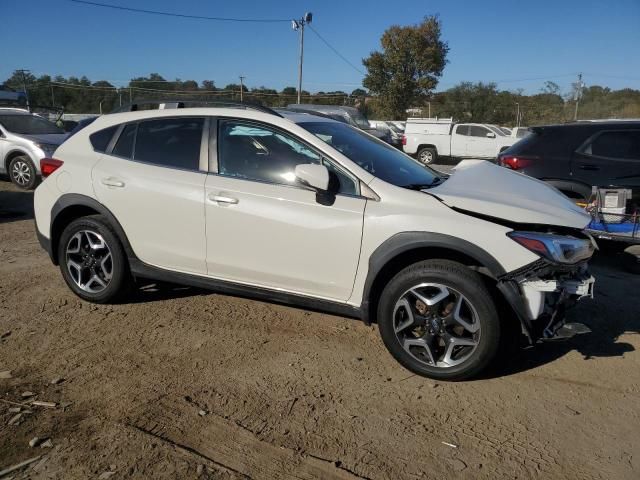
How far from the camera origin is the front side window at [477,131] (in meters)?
21.3

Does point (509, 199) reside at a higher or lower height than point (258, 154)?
lower

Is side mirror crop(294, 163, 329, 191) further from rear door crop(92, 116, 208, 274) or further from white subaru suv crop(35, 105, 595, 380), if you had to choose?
rear door crop(92, 116, 208, 274)

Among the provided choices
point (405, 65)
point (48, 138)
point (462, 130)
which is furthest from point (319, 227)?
point (405, 65)

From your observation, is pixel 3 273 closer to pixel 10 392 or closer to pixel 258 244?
pixel 10 392

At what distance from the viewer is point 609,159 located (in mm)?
6535

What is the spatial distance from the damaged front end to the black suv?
12.3 feet

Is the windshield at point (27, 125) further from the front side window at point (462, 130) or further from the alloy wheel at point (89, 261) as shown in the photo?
the front side window at point (462, 130)

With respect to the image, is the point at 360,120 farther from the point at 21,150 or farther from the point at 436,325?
the point at 436,325

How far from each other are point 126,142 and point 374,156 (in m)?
2.09

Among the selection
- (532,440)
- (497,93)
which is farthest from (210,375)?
(497,93)

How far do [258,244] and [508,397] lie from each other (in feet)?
6.34

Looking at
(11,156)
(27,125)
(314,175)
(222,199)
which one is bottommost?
(11,156)

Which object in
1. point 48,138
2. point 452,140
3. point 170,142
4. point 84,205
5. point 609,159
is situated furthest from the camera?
point 452,140

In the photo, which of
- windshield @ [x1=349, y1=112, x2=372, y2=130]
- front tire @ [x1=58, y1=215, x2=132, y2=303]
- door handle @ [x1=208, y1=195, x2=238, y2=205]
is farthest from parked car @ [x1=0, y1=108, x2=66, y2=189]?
windshield @ [x1=349, y1=112, x2=372, y2=130]
